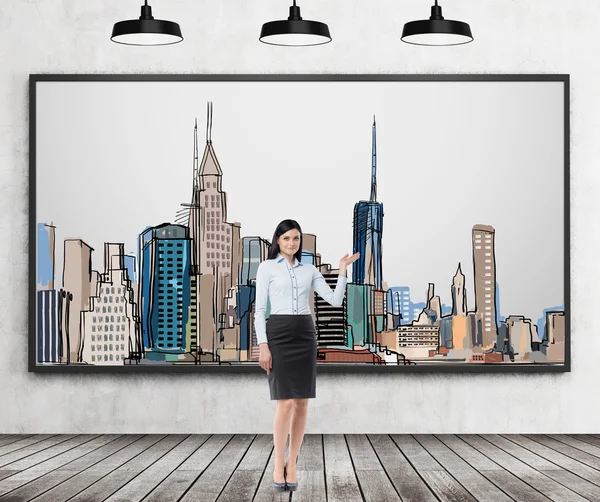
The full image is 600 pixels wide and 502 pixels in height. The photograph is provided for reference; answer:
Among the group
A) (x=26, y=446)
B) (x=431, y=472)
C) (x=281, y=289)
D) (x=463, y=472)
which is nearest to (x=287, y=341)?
(x=281, y=289)

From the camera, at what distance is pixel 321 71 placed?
5672 mm

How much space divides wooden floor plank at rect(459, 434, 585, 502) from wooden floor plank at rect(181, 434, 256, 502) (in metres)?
1.34

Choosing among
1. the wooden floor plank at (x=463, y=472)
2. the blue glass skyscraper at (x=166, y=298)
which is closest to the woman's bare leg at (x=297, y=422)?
the wooden floor plank at (x=463, y=472)

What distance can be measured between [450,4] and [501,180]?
4.01 ft

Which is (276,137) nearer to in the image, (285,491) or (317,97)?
(317,97)

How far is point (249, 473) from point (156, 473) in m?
0.47

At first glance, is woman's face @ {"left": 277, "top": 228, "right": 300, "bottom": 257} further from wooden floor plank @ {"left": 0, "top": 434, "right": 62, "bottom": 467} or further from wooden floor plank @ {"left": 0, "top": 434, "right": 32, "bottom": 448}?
wooden floor plank @ {"left": 0, "top": 434, "right": 32, "bottom": 448}

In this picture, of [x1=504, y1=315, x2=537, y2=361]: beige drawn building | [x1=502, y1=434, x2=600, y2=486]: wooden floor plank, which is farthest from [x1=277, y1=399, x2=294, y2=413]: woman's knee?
[x1=504, y1=315, x2=537, y2=361]: beige drawn building

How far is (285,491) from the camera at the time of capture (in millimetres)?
3947

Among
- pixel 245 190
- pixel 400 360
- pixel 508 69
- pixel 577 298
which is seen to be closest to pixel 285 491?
pixel 400 360

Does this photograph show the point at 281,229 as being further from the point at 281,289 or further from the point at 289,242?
the point at 281,289

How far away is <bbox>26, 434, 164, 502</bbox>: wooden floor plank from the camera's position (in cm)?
385

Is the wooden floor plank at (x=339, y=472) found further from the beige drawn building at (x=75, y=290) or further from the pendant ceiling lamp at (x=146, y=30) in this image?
the pendant ceiling lamp at (x=146, y=30)

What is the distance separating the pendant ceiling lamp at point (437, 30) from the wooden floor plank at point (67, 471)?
114 inches
